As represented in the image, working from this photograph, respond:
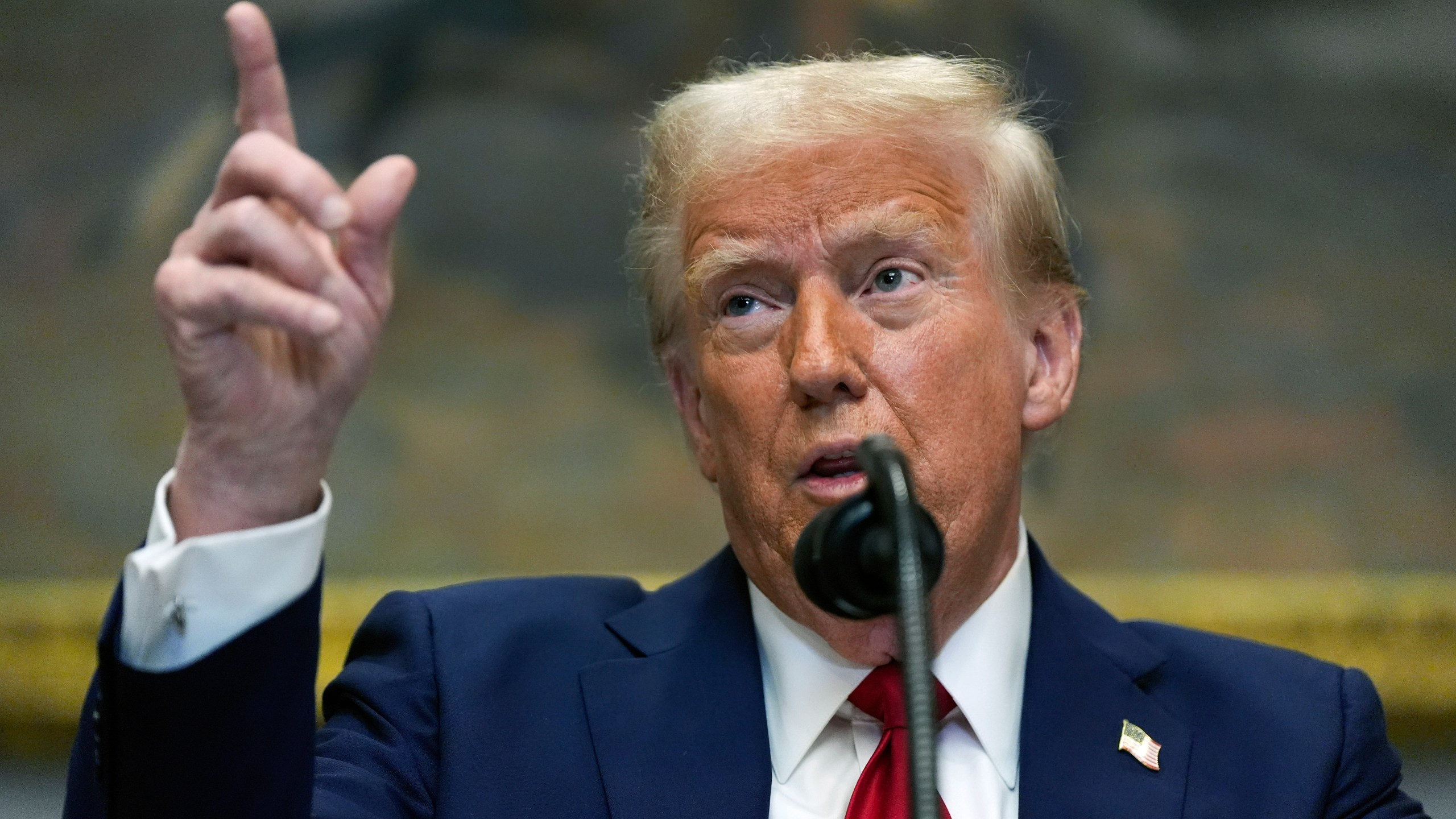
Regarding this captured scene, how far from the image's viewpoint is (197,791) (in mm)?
1498

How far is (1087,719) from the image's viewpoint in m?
2.19

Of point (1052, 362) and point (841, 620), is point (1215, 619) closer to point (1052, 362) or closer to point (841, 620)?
point (1052, 362)

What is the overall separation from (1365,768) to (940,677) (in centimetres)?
72

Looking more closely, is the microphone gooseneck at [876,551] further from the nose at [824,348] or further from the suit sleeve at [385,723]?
the suit sleeve at [385,723]

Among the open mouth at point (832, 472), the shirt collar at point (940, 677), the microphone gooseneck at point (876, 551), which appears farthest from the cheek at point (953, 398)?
the microphone gooseneck at point (876, 551)

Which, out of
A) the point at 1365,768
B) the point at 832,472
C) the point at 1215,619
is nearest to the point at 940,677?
the point at 832,472

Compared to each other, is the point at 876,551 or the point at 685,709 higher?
the point at 876,551

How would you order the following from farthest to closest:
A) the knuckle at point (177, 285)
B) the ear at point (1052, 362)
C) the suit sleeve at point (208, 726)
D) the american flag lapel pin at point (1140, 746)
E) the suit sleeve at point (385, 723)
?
the ear at point (1052, 362) → the american flag lapel pin at point (1140, 746) → the suit sleeve at point (385, 723) → the suit sleeve at point (208, 726) → the knuckle at point (177, 285)

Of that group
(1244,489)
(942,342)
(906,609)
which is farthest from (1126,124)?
(906,609)

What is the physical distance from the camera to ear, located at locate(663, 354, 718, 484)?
245cm

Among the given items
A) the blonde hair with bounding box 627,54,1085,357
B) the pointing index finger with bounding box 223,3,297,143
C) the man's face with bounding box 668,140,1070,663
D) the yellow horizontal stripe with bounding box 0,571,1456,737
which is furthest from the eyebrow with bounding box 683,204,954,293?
the yellow horizontal stripe with bounding box 0,571,1456,737

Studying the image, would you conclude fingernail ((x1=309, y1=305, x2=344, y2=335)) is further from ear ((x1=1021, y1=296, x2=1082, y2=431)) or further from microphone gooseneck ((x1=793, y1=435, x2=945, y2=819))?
ear ((x1=1021, y1=296, x2=1082, y2=431))

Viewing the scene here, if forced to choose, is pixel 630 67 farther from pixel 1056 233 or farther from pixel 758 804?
pixel 758 804

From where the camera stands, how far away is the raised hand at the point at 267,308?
134 cm
